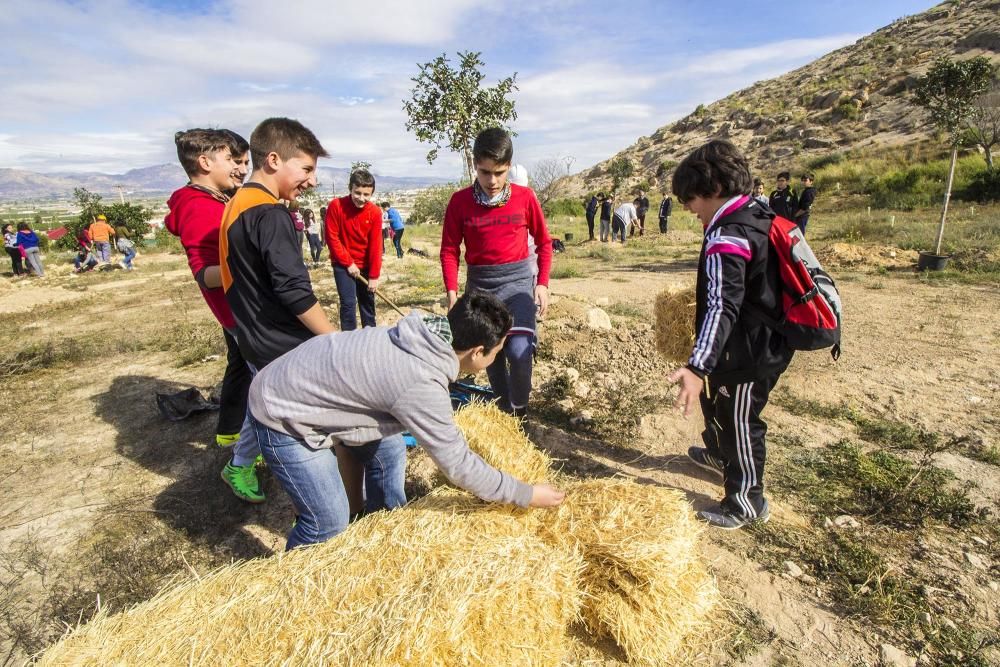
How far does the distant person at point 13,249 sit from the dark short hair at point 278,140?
16.9 meters

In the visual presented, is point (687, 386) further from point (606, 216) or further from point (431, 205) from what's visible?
point (431, 205)

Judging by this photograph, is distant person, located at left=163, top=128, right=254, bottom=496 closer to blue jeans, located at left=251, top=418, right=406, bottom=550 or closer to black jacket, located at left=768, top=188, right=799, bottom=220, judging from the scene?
blue jeans, located at left=251, top=418, right=406, bottom=550

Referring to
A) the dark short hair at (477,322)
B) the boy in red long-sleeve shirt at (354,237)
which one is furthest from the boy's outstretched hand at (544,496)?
the boy in red long-sleeve shirt at (354,237)

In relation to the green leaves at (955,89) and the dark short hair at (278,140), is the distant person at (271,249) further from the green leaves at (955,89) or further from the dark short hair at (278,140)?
the green leaves at (955,89)

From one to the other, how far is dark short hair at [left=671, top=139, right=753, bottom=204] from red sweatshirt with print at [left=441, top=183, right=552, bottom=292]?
1229mm

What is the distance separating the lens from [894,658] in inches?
78.6

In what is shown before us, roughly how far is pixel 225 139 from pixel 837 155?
3612 centimetres

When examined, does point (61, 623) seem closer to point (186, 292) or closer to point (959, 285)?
point (186, 292)

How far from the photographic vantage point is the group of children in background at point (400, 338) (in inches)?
71.1

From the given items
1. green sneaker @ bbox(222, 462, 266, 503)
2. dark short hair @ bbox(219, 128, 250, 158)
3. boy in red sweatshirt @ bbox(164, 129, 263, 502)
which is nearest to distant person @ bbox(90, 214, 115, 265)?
boy in red sweatshirt @ bbox(164, 129, 263, 502)

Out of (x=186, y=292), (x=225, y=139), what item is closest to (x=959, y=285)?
(x=225, y=139)

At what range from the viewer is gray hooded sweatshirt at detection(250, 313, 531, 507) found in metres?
1.76

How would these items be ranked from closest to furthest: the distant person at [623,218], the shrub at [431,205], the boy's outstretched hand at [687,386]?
1. the boy's outstretched hand at [687,386]
2. the distant person at [623,218]
3. the shrub at [431,205]

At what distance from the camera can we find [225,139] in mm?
2990
